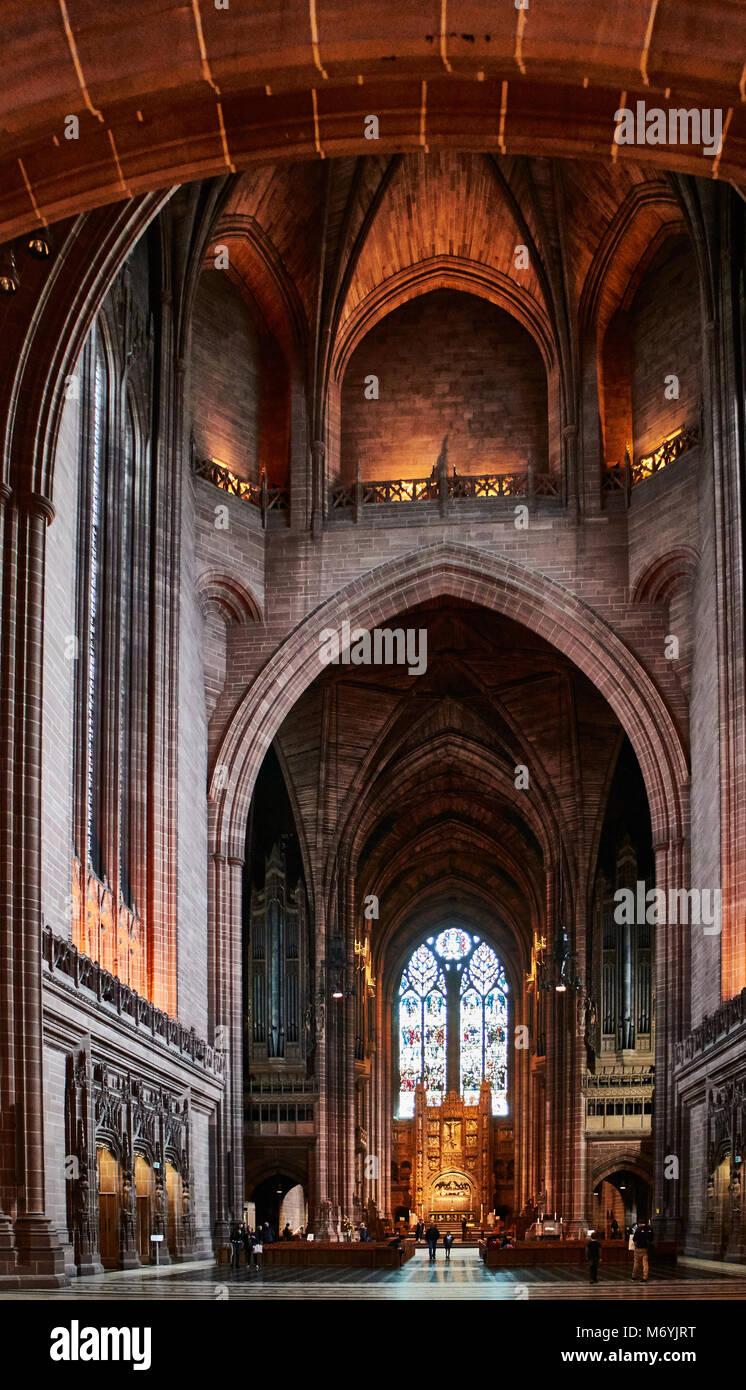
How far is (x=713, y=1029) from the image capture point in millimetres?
27578

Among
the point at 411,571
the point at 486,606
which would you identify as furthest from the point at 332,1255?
the point at 411,571

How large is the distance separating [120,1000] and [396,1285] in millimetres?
5395

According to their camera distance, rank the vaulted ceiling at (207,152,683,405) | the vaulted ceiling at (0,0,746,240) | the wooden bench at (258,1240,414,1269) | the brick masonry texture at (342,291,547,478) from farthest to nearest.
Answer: the brick masonry texture at (342,291,547,478) < the vaulted ceiling at (207,152,683,405) < the wooden bench at (258,1240,414,1269) < the vaulted ceiling at (0,0,746,240)

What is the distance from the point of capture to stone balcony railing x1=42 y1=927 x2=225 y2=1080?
2031 centimetres

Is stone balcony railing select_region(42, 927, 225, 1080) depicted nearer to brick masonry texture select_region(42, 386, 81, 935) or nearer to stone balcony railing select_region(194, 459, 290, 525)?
brick masonry texture select_region(42, 386, 81, 935)

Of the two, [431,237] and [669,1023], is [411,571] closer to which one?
[431,237]

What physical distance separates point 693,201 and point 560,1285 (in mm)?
17872

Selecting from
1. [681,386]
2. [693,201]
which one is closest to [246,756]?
[681,386]

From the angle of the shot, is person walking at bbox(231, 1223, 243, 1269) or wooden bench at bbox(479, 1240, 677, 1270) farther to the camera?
wooden bench at bbox(479, 1240, 677, 1270)

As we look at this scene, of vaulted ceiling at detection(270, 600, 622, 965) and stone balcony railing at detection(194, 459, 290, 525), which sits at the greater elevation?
stone balcony railing at detection(194, 459, 290, 525)

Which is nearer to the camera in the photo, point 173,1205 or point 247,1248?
point 173,1205

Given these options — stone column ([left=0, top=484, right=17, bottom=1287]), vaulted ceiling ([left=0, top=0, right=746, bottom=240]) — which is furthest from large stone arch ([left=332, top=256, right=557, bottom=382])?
vaulted ceiling ([left=0, top=0, right=746, bottom=240])

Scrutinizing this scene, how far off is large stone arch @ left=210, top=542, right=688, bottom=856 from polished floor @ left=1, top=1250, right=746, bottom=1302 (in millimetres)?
8915

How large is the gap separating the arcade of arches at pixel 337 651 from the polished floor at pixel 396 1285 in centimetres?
108
